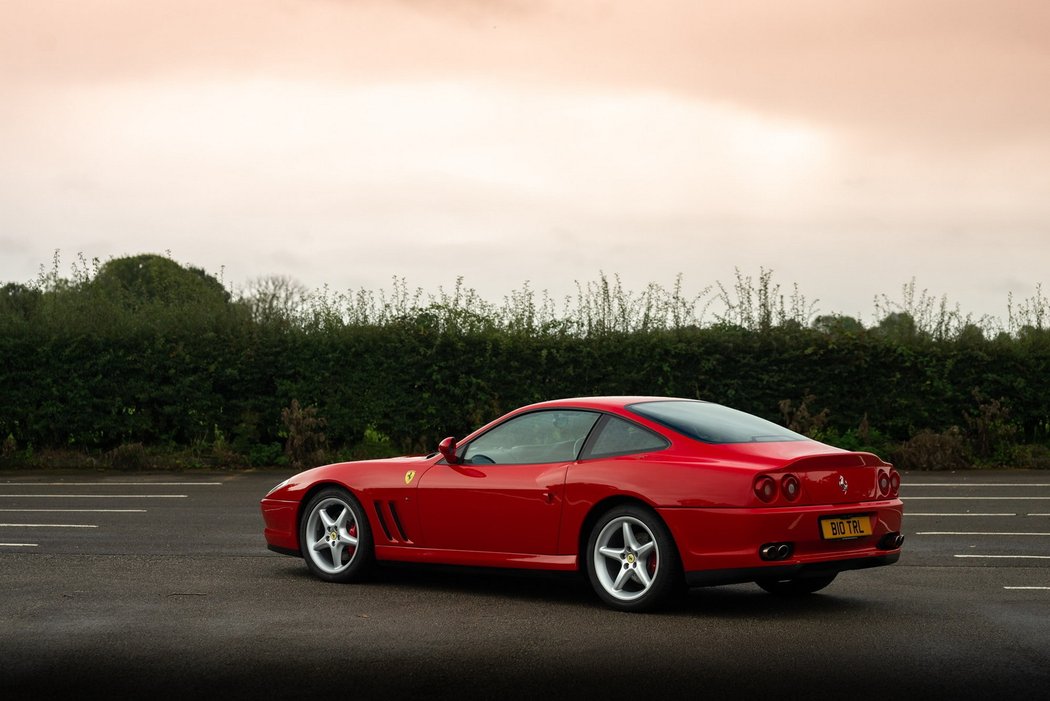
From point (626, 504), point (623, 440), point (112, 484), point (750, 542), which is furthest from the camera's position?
point (112, 484)

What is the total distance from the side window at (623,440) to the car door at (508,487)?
136 millimetres

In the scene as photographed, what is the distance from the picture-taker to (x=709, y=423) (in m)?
8.62

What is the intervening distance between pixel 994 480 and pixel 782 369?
14.6 ft

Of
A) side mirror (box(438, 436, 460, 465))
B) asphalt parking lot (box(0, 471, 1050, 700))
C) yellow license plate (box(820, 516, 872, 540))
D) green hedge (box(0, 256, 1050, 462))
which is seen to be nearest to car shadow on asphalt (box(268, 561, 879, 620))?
asphalt parking lot (box(0, 471, 1050, 700))

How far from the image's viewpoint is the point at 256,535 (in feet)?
43.3

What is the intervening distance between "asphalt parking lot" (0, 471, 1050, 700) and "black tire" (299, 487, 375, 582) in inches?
7.5

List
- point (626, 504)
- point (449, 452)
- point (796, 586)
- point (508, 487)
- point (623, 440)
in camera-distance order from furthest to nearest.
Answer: point (449, 452)
point (796, 586)
point (508, 487)
point (623, 440)
point (626, 504)

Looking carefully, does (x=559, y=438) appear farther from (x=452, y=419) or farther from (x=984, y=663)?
(x=452, y=419)

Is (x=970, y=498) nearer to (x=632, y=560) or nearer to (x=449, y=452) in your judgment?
(x=449, y=452)

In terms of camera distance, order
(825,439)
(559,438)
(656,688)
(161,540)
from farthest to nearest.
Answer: (825,439)
(161,540)
(559,438)
(656,688)

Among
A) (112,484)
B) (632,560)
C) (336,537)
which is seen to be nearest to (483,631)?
(632,560)

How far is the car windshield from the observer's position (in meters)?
8.36

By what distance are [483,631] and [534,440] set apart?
5.90 ft

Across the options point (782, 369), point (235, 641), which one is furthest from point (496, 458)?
point (782, 369)
